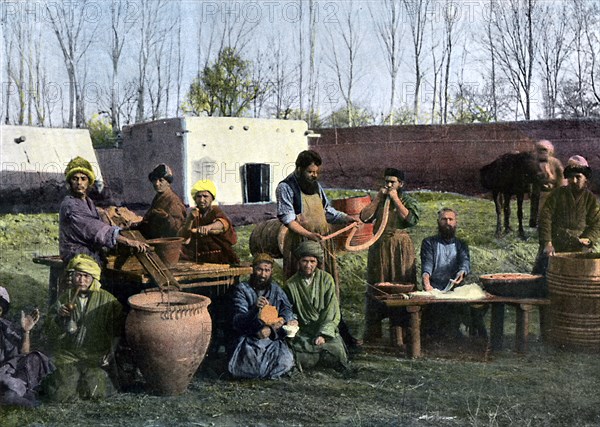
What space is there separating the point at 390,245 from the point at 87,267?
2.72 metres

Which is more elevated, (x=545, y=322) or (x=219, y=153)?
(x=219, y=153)

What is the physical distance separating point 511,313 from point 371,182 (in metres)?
2.31

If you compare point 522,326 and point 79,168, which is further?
point 522,326

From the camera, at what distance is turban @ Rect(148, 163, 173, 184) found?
6.16 meters

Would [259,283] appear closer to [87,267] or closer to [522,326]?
[87,267]

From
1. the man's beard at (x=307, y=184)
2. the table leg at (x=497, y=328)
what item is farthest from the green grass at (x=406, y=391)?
the man's beard at (x=307, y=184)

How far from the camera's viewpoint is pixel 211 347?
5988mm

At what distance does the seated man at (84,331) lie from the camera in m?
5.14

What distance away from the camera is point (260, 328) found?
5582mm

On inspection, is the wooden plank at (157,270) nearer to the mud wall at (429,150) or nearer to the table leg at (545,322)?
the mud wall at (429,150)

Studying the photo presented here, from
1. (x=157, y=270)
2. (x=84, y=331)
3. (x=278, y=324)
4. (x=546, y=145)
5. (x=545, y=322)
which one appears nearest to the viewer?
(x=84, y=331)

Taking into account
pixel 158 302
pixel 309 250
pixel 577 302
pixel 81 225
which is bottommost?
pixel 577 302

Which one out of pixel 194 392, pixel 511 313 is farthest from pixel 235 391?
pixel 511 313

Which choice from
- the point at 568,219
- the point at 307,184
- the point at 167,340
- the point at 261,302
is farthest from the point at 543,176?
the point at 167,340
